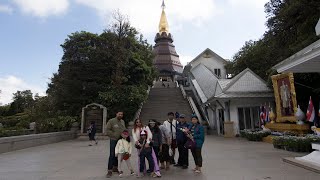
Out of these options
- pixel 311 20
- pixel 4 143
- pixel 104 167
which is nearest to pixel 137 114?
pixel 4 143

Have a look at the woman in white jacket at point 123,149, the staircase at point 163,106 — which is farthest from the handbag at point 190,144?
the staircase at point 163,106

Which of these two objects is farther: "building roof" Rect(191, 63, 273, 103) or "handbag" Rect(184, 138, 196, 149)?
"building roof" Rect(191, 63, 273, 103)

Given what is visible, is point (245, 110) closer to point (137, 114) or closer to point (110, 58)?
point (137, 114)

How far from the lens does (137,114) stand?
84.1 ft

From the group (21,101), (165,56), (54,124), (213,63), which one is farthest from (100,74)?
(21,101)

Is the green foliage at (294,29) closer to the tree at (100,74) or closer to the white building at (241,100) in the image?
the white building at (241,100)

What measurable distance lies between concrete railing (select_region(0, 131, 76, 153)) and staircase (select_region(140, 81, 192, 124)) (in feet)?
22.0

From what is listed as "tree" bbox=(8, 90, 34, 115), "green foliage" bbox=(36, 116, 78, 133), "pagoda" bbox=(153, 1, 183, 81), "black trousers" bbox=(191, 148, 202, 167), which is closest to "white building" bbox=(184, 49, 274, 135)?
"green foliage" bbox=(36, 116, 78, 133)

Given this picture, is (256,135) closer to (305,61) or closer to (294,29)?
(294,29)

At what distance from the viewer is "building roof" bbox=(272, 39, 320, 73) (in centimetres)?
767

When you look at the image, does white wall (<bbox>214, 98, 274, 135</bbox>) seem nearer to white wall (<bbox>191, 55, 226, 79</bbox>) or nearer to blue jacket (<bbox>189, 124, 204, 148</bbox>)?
blue jacket (<bbox>189, 124, 204, 148</bbox>)

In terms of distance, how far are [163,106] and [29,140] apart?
46.5 feet

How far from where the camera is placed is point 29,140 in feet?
52.8

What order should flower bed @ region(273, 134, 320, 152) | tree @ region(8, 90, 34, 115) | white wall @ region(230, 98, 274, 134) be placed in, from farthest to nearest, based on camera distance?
tree @ region(8, 90, 34, 115)
white wall @ region(230, 98, 274, 134)
flower bed @ region(273, 134, 320, 152)
